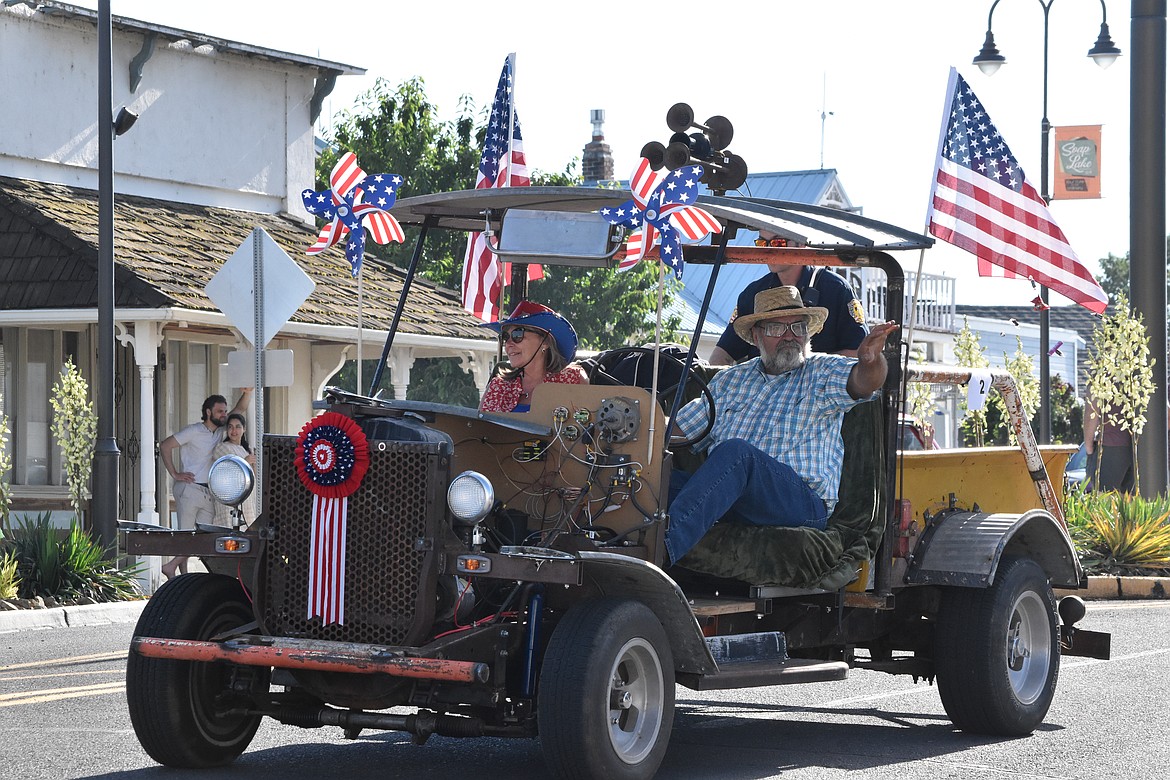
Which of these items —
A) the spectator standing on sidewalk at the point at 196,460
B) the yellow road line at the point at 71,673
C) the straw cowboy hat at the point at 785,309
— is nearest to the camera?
the straw cowboy hat at the point at 785,309

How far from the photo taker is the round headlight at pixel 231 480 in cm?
689

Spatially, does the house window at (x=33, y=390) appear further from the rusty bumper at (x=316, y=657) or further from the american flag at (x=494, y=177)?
the rusty bumper at (x=316, y=657)

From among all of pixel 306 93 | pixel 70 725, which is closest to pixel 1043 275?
pixel 70 725

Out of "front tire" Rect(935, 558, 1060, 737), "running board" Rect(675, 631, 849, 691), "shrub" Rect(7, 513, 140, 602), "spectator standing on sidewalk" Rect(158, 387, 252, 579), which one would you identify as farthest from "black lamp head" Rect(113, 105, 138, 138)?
"running board" Rect(675, 631, 849, 691)

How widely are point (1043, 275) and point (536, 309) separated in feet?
8.92

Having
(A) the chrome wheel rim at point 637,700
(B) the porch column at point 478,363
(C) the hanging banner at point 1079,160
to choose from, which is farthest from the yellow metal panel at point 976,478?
(C) the hanging banner at point 1079,160

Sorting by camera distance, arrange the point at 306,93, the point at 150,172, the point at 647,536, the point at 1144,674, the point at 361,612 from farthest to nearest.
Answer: the point at 306,93
the point at 150,172
the point at 1144,674
the point at 647,536
the point at 361,612

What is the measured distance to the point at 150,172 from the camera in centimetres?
2103

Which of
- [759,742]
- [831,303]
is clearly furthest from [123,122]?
[759,742]

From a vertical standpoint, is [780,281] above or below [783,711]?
above

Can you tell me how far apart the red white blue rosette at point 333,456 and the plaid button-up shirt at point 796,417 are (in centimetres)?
166

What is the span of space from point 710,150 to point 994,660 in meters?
2.77

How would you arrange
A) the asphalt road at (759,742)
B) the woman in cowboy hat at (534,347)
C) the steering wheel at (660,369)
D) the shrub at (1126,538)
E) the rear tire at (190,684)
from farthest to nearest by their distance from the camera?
the shrub at (1126,538)
the woman in cowboy hat at (534,347)
the steering wheel at (660,369)
the asphalt road at (759,742)
the rear tire at (190,684)

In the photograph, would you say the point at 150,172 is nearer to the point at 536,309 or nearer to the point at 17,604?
the point at 17,604
